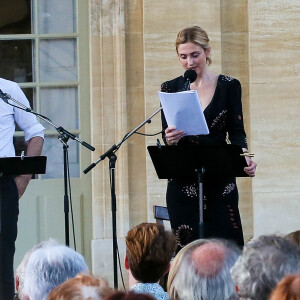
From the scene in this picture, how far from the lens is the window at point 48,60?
869cm

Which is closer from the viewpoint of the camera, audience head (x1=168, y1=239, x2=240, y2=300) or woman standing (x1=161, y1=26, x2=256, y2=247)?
audience head (x1=168, y1=239, x2=240, y2=300)

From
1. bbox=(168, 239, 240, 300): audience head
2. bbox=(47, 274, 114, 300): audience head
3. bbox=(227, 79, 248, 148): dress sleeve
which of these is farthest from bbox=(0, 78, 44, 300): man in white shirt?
bbox=(47, 274, 114, 300): audience head

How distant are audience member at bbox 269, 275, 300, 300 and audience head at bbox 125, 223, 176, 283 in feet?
4.77

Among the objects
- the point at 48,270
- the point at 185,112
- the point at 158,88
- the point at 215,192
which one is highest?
the point at 158,88

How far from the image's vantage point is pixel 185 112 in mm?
5492

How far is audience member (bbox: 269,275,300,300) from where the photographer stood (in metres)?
2.69

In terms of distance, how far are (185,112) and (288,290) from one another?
285 cm

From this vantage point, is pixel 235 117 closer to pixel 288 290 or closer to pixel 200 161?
pixel 200 161

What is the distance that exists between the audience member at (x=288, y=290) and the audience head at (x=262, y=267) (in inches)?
16.1

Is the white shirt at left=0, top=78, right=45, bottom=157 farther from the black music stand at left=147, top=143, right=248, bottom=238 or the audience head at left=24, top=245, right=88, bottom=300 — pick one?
the audience head at left=24, top=245, right=88, bottom=300

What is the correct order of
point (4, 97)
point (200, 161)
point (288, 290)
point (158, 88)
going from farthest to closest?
point (158, 88) < point (4, 97) < point (200, 161) < point (288, 290)

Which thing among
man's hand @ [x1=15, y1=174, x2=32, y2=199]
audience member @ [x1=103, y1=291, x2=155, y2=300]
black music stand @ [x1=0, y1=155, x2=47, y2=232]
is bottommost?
audience member @ [x1=103, y1=291, x2=155, y2=300]

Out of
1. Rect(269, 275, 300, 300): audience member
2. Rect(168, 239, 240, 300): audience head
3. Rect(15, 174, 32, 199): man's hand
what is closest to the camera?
Rect(269, 275, 300, 300): audience member

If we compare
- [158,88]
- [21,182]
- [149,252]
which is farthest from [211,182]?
[158,88]
